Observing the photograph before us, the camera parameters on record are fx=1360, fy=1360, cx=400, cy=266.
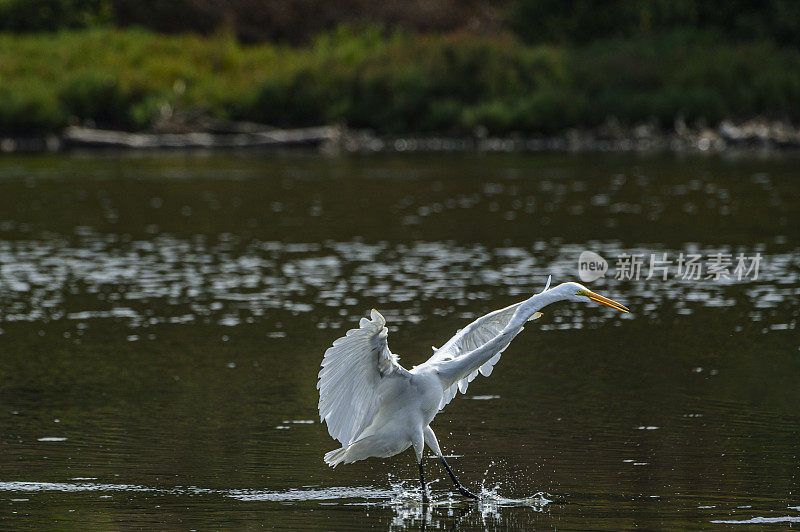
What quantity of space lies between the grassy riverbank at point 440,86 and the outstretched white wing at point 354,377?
3744 centimetres

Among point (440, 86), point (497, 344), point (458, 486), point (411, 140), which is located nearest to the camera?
point (497, 344)

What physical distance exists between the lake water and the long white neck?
36.3 inches

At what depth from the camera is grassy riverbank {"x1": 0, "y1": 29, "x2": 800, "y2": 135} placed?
46.6 m

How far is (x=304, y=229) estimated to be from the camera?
84.8 feet

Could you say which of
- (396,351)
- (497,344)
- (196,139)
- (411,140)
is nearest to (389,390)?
(497,344)

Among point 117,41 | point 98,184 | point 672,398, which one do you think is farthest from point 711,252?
point 117,41

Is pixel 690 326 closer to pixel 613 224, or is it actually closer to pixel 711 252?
pixel 711 252

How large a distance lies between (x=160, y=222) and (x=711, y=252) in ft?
36.5

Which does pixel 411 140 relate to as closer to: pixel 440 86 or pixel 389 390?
pixel 440 86

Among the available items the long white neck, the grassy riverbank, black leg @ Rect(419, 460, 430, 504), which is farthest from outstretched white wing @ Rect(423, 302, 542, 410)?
the grassy riverbank

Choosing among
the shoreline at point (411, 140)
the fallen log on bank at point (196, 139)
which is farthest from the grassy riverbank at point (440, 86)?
the fallen log on bank at point (196, 139)

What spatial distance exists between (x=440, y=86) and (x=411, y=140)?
229cm

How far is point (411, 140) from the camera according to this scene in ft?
157

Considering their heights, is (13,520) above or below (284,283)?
above
